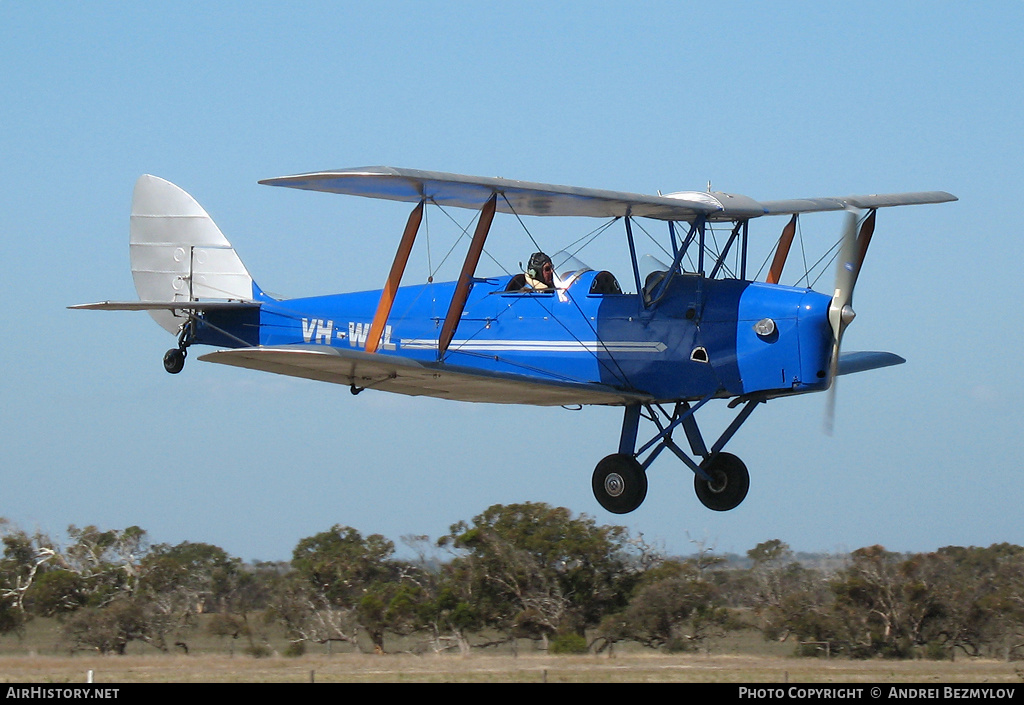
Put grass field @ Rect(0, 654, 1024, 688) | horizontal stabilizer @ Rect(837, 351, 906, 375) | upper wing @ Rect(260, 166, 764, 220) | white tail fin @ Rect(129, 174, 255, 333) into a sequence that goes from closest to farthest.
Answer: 1. upper wing @ Rect(260, 166, 764, 220)
2. horizontal stabilizer @ Rect(837, 351, 906, 375)
3. grass field @ Rect(0, 654, 1024, 688)
4. white tail fin @ Rect(129, 174, 255, 333)

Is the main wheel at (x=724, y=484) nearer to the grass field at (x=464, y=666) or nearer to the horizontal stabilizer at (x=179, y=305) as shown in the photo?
the grass field at (x=464, y=666)

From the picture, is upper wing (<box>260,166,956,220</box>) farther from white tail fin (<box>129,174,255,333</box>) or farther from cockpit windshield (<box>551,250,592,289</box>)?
white tail fin (<box>129,174,255,333</box>)

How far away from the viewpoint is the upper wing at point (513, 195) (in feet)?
41.1

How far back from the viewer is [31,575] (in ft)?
91.8

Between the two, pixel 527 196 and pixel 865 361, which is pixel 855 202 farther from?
pixel 527 196

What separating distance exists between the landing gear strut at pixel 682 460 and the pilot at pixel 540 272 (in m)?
1.57

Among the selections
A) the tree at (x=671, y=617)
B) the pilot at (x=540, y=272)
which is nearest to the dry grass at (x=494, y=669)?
the tree at (x=671, y=617)

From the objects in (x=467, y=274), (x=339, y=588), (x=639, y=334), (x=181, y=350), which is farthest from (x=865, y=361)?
(x=339, y=588)

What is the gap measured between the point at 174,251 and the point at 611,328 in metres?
7.06

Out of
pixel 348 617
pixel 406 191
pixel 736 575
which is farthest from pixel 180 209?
pixel 736 575

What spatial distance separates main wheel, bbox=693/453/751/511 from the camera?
14594 millimetres

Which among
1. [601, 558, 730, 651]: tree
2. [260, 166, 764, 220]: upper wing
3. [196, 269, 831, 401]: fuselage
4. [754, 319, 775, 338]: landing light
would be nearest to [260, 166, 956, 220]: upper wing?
[260, 166, 764, 220]: upper wing

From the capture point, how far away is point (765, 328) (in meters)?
13.6

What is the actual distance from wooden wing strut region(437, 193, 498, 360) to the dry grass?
207 inches
